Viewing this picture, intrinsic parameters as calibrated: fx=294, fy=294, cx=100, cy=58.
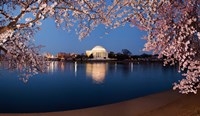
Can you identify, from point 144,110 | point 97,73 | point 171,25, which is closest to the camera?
point 171,25

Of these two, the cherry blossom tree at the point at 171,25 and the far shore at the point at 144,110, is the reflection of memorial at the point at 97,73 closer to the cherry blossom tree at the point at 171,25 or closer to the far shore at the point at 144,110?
the far shore at the point at 144,110

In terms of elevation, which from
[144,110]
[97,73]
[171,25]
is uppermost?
[171,25]

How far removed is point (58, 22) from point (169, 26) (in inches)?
120

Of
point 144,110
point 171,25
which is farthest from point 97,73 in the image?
point 171,25

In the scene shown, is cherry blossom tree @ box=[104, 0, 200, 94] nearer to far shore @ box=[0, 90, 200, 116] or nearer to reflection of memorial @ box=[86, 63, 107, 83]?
far shore @ box=[0, 90, 200, 116]

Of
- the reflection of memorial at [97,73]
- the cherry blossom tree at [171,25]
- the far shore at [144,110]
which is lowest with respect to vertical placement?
the reflection of memorial at [97,73]

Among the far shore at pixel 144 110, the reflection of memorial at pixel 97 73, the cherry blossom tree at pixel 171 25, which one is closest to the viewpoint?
the cherry blossom tree at pixel 171 25

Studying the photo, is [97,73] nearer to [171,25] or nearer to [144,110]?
[144,110]

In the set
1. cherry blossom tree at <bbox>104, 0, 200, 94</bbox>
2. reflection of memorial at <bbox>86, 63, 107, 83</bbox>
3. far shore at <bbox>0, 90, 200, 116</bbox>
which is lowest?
reflection of memorial at <bbox>86, 63, 107, 83</bbox>

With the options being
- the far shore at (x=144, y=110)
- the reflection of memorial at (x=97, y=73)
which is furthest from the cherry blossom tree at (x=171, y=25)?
the reflection of memorial at (x=97, y=73)

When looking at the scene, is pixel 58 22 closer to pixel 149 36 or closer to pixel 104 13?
pixel 104 13

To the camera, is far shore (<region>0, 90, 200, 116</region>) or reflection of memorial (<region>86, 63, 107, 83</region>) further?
reflection of memorial (<region>86, 63, 107, 83</region>)

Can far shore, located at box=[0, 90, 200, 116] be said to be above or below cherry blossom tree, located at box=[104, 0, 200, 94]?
below

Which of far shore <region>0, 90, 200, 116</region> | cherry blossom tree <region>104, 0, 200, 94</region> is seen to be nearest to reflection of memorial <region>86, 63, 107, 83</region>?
far shore <region>0, 90, 200, 116</region>
